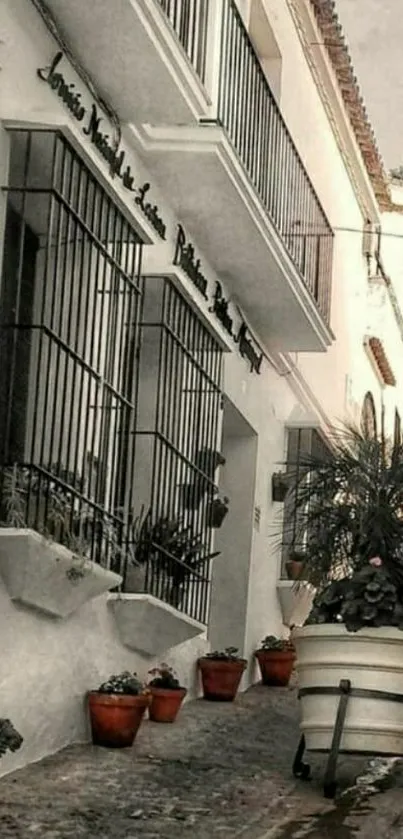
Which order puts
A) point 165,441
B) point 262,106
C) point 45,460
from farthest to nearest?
1. point 262,106
2. point 165,441
3. point 45,460

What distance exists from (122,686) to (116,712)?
0.56 ft

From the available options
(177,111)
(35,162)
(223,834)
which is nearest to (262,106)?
(177,111)

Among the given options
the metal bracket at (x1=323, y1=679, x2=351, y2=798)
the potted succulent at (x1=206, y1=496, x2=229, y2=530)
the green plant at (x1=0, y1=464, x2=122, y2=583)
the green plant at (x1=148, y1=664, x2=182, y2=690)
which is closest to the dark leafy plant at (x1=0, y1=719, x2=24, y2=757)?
the green plant at (x1=0, y1=464, x2=122, y2=583)

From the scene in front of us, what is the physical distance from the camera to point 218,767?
29.3 ft

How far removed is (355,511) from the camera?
8.78 m

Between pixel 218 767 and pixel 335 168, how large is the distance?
437 inches

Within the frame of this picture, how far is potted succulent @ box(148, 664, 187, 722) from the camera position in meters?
10.4

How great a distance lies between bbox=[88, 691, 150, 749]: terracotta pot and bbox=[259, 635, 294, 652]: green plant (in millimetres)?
5165

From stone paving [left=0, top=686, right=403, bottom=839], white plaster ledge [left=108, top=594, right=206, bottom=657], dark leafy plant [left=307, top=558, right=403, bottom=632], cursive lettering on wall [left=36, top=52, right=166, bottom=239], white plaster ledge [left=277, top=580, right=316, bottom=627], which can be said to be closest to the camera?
stone paving [left=0, top=686, right=403, bottom=839]

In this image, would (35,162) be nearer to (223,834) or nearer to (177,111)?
(177,111)

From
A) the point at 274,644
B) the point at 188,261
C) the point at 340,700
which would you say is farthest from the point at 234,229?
the point at 340,700

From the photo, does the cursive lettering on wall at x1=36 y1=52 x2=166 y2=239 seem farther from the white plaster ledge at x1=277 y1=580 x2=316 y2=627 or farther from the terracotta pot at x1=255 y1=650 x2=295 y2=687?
the white plaster ledge at x1=277 y1=580 x2=316 y2=627

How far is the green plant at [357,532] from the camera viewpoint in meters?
8.30

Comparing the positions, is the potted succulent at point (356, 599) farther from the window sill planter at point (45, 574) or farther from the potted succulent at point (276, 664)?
the potted succulent at point (276, 664)
